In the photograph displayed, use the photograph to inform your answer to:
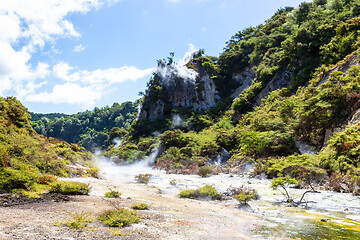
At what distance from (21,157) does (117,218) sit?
952cm

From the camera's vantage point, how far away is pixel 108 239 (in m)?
4.71

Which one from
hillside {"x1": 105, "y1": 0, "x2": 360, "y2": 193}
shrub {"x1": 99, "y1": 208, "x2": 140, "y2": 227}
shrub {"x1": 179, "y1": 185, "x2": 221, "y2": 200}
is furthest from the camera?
hillside {"x1": 105, "y1": 0, "x2": 360, "y2": 193}

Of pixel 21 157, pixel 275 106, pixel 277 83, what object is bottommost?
pixel 21 157

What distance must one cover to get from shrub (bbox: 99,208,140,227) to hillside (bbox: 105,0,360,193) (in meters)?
11.5

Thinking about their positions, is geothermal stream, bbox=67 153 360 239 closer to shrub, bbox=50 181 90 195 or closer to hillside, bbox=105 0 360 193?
shrub, bbox=50 181 90 195

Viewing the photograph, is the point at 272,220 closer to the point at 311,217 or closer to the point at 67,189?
the point at 311,217

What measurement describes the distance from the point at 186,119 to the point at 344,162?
46247 mm

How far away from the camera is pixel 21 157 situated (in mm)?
12312

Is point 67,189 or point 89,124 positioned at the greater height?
point 89,124

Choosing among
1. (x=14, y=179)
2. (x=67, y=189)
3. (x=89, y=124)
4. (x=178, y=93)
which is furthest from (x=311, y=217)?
(x=89, y=124)

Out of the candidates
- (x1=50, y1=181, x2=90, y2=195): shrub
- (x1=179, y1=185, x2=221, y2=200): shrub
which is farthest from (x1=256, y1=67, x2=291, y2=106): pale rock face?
(x1=50, y1=181, x2=90, y2=195): shrub

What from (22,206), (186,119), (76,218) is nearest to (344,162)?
(76,218)

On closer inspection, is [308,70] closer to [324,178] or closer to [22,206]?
[324,178]

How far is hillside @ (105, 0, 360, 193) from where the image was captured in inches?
637
